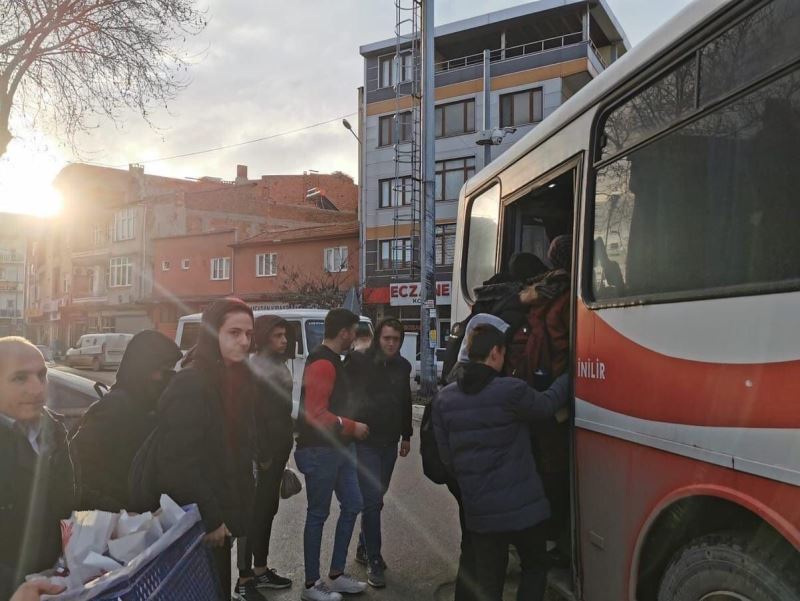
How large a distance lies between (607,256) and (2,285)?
9404cm

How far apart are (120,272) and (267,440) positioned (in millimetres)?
46493

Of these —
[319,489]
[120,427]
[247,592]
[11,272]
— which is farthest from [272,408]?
[11,272]

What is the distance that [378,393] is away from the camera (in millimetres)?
4801

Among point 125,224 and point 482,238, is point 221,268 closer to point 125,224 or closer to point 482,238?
point 125,224

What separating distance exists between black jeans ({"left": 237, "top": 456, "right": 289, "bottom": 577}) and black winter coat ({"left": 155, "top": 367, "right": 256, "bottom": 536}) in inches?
56.1

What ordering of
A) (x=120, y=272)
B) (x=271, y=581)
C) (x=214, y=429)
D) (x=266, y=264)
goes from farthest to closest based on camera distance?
(x=120, y=272), (x=266, y=264), (x=271, y=581), (x=214, y=429)

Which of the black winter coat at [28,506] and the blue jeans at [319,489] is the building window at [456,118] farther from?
the black winter coat at [28,506]

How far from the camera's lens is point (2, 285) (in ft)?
270

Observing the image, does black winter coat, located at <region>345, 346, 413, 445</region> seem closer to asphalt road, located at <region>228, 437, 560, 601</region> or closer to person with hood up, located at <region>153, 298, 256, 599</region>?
asphalt road, located at <region>228, 437, 560, 601</region>

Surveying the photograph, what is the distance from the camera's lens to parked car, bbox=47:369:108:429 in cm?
594

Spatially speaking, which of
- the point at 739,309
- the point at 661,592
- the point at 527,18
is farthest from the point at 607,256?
the point at 527,18

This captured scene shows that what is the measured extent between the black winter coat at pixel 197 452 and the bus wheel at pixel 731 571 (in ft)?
6.26

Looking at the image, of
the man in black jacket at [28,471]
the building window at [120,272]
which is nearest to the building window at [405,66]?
the building window at [120,272]

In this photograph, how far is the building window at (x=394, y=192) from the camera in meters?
30.9
